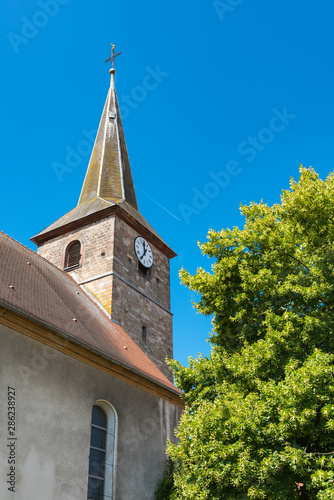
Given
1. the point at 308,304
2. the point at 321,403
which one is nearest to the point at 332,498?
the point at 321,403

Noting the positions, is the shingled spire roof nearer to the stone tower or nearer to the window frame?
the stone tower

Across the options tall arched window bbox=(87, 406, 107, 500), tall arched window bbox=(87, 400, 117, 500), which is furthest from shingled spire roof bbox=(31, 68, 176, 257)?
tall arched window bbox=(87, 406, 107, 500)

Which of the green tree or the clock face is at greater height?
the clock face

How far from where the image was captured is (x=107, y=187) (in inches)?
945

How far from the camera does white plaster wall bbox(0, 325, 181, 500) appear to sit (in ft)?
30.7

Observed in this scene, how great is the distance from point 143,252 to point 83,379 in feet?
37.8

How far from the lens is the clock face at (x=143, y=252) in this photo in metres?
22.2

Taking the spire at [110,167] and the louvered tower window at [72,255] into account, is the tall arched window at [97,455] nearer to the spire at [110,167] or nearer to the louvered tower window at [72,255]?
the louvered tower window at [72,255]

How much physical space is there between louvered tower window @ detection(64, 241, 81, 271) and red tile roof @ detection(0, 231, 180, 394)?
2.82 meters

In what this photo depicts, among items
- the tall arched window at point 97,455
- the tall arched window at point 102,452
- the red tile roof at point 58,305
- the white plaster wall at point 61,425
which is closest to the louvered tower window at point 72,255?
the red tile roof at point 58,305

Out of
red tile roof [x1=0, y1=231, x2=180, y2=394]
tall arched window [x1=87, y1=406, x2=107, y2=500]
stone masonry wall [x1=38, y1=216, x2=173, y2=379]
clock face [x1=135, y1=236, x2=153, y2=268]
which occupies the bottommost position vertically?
tall arched window [x1=87, y1=406, x2=107, y2=500]

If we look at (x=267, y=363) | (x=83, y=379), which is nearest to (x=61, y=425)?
(x=83, y=379)

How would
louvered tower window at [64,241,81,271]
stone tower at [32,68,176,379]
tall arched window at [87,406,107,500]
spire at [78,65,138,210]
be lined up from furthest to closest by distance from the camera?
spire at [78,65,138,210], louvered tower window at [64,241,81,271], stone tower at [32,68,176,379], tall arched window at [87,406,107,500]

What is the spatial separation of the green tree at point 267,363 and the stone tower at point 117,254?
778 centimetres
